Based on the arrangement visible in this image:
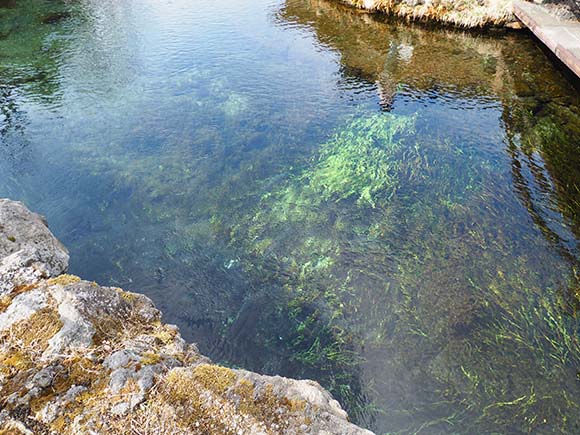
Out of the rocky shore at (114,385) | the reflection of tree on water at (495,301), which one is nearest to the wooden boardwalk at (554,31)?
the reflection of tree on water at (495,301)

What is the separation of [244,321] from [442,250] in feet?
16.0

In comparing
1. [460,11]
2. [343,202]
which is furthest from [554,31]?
[343,202]

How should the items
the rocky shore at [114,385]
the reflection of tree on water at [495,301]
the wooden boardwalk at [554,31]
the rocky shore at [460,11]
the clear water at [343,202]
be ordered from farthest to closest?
the rocky shore at [460,11], the wooden boardwalk at [554,31], the clear water at [343,202], the reflection of tree on water at [495,301], the rocky shore at [114,385]

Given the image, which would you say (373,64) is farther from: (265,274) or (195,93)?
(265,274)

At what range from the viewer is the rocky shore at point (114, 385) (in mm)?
3457

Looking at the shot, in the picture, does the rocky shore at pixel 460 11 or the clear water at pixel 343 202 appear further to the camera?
the rocky shore at pixel 460 11

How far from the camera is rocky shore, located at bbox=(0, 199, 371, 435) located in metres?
3.46

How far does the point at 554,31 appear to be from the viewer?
648 inches

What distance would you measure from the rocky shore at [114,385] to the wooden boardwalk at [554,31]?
15.2 metres

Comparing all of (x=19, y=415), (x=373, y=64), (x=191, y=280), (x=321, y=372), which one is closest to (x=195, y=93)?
(x=373, y=64)

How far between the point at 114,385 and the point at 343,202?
7961 millimetres

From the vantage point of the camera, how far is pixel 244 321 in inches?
308

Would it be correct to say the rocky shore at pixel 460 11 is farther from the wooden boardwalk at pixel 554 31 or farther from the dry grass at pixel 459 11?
the wooden boardwalk at pixel 554 31

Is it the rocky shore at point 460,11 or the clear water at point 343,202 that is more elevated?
the rocky shore at point 460,11
